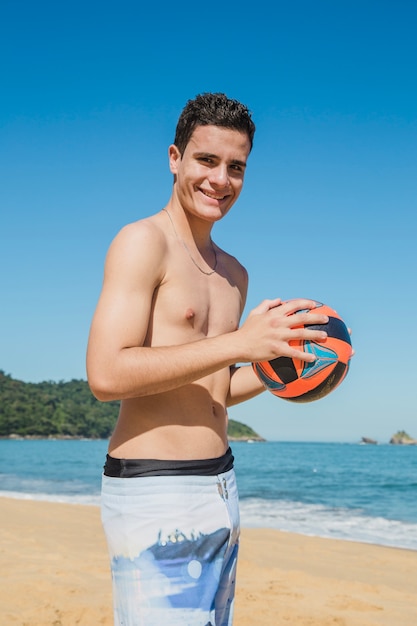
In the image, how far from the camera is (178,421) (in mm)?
2115

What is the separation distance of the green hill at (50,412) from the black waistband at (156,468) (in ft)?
334

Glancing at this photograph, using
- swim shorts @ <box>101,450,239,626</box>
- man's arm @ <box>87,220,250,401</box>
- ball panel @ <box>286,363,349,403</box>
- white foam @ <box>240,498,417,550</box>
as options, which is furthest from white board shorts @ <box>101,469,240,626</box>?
white foam @ <box>240,498,417,550</box>

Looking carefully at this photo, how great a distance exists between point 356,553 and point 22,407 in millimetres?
103624

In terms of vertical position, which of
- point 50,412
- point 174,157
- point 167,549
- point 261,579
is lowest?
point 261,579

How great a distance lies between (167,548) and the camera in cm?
195

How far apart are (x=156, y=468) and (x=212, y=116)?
121cm

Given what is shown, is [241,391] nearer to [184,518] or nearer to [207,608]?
[184,518]

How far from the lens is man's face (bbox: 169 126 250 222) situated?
226 centimetres

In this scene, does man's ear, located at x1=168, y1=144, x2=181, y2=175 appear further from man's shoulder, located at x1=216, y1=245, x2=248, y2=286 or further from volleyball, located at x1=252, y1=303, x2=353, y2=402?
volleyball, located at x1=252, y1=303, x2=353, y2=402

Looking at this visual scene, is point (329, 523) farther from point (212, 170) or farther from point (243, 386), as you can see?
point (212, 170)

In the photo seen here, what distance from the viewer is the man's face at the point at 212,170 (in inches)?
89.1

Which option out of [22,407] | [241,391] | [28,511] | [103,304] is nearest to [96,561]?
[28,511]

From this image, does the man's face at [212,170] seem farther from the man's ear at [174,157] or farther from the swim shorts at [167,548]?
the swim shorts at [167,548]

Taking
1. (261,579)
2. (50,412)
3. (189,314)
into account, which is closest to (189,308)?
(189,314)
